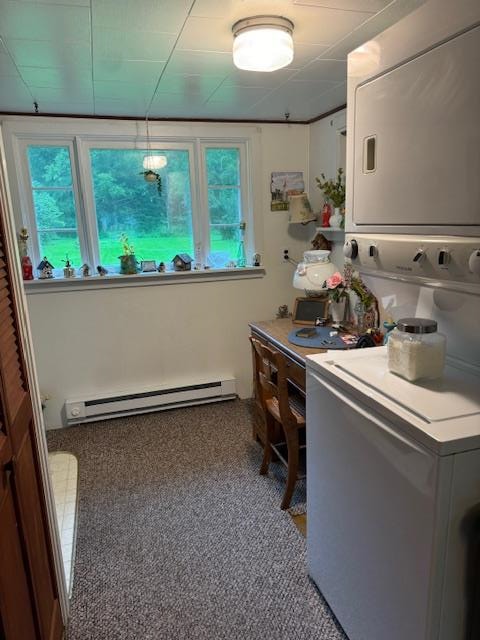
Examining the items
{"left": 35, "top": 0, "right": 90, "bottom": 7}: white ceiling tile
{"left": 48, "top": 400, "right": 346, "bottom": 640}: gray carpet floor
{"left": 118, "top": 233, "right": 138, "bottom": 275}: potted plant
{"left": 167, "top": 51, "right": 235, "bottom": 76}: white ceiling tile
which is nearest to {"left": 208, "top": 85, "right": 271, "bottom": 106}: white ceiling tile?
{"left": 167, "top": 51, "right": 235, "bottom": 76}: white ceiling tile

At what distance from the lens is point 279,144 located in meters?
3.48

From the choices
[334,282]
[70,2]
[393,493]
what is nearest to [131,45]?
[70,2]

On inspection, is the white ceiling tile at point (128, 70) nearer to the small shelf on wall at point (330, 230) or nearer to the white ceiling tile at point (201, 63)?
the white ceiling tile at point (201, 63)

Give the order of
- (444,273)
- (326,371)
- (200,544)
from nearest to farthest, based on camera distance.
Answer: (444,273) < (326,371) < (200,544)

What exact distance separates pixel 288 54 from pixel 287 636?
7.42 feet

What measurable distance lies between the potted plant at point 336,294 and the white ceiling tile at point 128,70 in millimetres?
1484

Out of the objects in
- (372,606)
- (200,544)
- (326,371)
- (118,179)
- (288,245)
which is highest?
(118,179)

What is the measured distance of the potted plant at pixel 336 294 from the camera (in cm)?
264

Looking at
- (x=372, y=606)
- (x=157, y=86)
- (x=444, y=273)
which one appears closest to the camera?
(x=444, y=273)

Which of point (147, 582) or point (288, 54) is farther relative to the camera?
point (147, 582)

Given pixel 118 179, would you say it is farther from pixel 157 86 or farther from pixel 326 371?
pixel 326 371

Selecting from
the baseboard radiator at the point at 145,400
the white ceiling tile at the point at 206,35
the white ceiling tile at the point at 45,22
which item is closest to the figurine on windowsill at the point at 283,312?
the baseboard radiator at the point at 145,400

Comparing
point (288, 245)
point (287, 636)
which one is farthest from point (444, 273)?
point (288, 245)

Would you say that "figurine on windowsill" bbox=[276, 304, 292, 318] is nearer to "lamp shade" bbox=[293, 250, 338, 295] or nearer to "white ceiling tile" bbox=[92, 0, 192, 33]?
"lamp shade" bbox=[293, 250, 338, 295]
